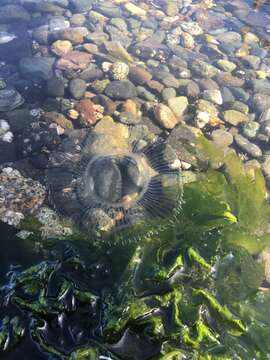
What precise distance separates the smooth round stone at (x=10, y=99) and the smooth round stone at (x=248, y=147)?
2.31 metres

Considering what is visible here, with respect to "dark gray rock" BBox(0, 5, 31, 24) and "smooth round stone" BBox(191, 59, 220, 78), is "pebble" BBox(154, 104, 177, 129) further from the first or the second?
"dark gray rock" BBox(0, 5, 31, 24)

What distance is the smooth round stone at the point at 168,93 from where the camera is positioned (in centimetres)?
439

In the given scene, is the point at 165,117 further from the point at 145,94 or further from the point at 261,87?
the point at 261,87

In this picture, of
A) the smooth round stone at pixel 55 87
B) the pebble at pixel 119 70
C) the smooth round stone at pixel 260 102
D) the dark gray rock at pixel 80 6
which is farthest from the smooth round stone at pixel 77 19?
the smooth round stone at pixel 260 102

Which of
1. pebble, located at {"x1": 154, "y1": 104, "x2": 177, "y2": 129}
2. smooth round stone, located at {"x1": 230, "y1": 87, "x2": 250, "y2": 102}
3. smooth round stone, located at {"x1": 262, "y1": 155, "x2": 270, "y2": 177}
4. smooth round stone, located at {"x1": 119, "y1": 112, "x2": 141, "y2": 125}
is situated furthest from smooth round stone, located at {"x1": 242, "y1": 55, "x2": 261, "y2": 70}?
smooth round stone, located at {"x1": 119, "y1": 112, "x2": 141, "y2": 125}

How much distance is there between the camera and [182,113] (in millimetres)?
4258

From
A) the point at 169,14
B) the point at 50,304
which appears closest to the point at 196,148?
the point at 50,304

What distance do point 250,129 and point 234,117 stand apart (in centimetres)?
23

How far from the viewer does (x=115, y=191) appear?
3023 millimetres

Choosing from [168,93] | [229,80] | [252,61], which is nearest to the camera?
[168,93]

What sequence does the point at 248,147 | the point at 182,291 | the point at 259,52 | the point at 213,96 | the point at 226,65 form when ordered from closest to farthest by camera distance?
the point at 182,291 → the point at 248,147 → the point at 213,96 → the point at 226,65 → the point at 259,52

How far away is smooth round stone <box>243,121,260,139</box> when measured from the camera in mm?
4180

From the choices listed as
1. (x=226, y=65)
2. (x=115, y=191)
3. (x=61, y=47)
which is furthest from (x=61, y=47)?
(x=115, y=191)

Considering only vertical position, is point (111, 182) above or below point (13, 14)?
above
